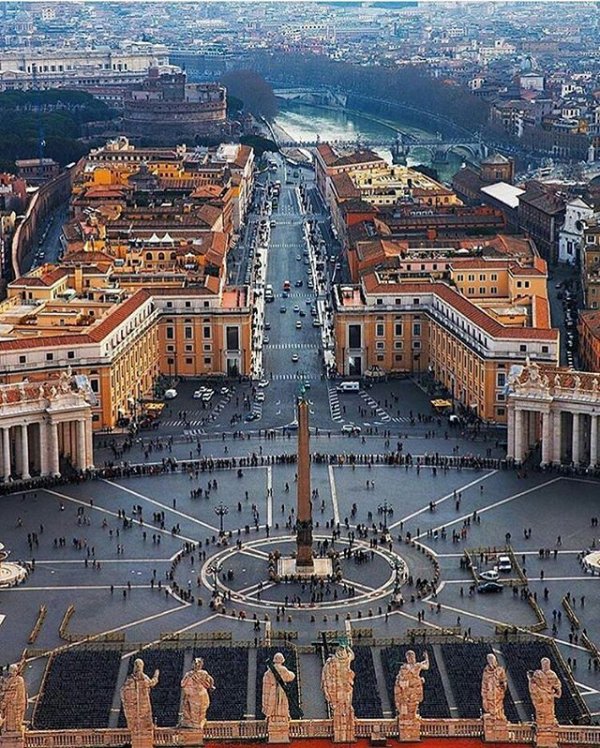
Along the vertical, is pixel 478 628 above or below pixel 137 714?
below

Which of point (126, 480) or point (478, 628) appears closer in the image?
point (478, 628)

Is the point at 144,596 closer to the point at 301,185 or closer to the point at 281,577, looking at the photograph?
the point at 281,577

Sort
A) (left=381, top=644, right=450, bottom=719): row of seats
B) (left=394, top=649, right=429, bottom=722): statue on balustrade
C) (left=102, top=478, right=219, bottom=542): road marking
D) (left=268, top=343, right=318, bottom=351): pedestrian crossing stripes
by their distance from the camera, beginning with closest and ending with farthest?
(left=394, top=649, right=429, bottom=722): statue on balustrade < (left=381, top=644, right=450, bottom=719): row of seats < (left=102, top=478, right=219, bottom=542): road marking < (left=268, top=343, right=318, bottom=351): pedestrian crossing stripes

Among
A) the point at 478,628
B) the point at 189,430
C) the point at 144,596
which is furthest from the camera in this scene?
the point at 189,430

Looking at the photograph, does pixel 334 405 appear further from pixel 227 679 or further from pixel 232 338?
pixel 227 679

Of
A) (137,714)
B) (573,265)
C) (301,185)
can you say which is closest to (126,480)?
(137,714)

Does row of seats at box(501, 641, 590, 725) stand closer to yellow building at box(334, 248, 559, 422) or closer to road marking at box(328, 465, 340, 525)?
road marking at box(328, 465, 340, 525)

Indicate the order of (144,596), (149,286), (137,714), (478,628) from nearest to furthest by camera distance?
(137,714)
(478,628)
(144,596)
(149,286)

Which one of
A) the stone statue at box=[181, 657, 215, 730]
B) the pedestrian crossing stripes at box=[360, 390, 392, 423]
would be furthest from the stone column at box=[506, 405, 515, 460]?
the stone statue at box=[181, 657, 215, 730]
